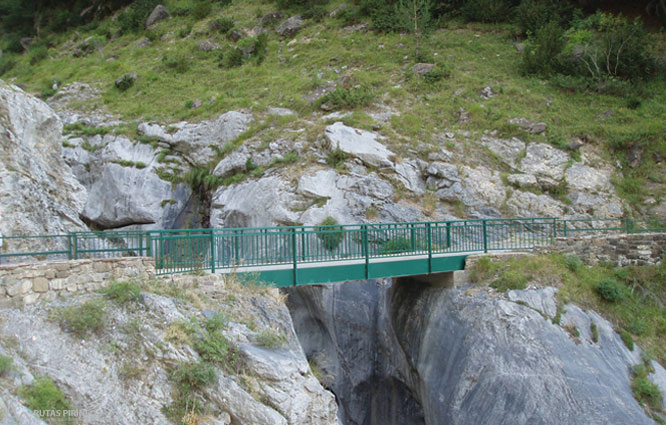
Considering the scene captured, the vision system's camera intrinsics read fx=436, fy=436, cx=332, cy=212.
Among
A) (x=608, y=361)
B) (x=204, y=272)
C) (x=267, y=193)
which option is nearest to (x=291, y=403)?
(x=204, y=272)

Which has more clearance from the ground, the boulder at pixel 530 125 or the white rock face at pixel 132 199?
the boulder at pixel 530 125

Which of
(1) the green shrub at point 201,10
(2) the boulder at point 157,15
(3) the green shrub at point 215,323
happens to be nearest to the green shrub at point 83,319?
(3) the green shrub at point 215,323

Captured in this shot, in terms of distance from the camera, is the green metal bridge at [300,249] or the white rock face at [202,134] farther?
the white rock face at [202,134]

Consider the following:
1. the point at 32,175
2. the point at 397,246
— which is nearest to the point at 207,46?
the point at 32,175

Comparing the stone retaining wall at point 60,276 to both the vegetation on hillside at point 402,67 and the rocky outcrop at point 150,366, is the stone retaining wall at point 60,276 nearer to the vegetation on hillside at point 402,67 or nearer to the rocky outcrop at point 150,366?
the rocky outcrop at point 150,366

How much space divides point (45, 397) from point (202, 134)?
18.5m

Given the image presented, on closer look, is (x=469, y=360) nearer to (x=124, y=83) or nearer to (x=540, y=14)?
(x=124, y=83)

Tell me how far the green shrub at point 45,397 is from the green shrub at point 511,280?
403 inches

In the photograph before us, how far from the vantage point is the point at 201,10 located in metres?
37.8

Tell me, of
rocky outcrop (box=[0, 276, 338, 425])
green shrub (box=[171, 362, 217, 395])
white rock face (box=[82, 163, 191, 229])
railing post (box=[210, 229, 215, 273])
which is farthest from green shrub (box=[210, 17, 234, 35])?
green shrub (box=[171, 362, 217, 395])

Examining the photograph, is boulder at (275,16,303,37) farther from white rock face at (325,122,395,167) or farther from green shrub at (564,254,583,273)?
green shrub at (564,254,583,273)

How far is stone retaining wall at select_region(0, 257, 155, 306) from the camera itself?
6992 millimetres

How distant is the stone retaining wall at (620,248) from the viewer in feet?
46.2

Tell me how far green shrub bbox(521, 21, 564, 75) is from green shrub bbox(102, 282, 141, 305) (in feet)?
85.1
